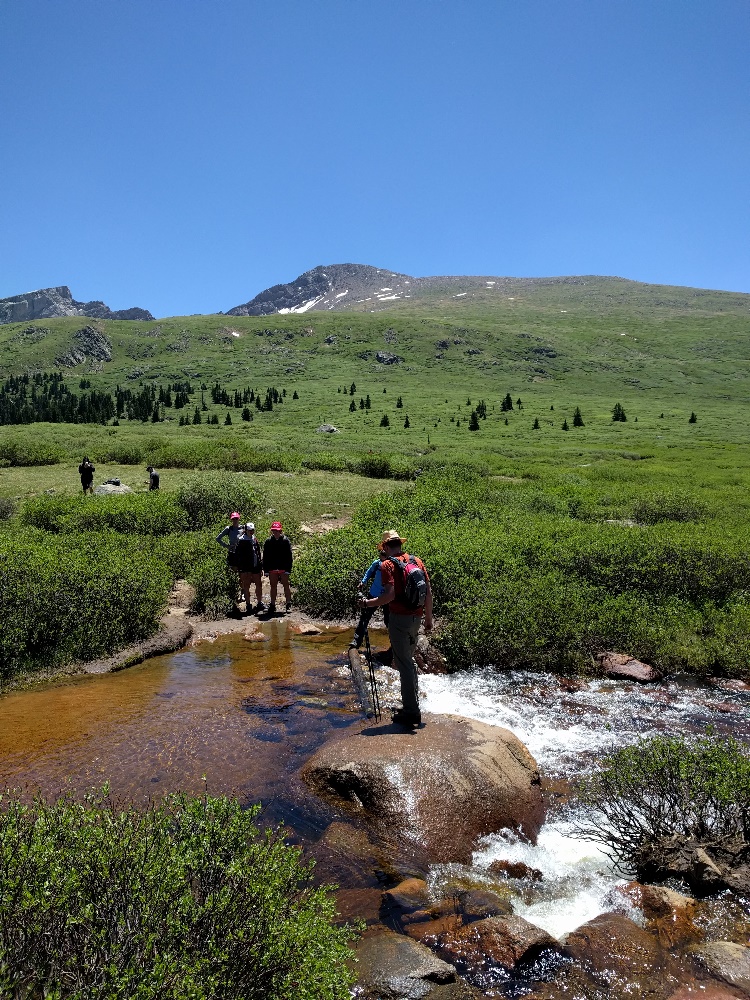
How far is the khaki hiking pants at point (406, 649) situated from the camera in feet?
30.2

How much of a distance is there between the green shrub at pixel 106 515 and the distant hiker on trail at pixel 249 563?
621cm

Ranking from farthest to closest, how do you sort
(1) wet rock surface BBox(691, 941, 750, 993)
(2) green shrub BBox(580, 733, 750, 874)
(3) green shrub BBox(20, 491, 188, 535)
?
(3) green shrub BBox(20, 491, 188, 535) < (2) green shrub BBox(580, 733, 750, 874) < (1) wet rock surface BBox(691, 941, 750, 993)

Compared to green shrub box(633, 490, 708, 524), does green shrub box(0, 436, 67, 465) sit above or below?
above

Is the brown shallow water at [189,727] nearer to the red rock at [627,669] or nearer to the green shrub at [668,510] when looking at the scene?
the red rock at [627,669]

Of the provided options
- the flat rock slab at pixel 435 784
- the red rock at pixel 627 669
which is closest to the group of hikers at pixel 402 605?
the flat rock slab at pixel 435 784

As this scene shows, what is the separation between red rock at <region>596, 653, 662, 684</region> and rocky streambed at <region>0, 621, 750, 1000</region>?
0.33 m

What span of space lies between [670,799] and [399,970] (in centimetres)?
385

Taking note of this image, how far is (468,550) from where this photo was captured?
56.5ft

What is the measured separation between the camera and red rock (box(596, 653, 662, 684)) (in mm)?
12562

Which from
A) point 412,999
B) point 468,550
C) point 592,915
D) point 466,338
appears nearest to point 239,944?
point 412,999

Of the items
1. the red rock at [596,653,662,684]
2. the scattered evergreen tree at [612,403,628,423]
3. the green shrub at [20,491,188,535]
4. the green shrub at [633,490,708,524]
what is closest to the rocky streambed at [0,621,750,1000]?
the red rock at [596,653,662,684]

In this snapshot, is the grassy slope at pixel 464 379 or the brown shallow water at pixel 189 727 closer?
the brown shallow water at pixel 189 727

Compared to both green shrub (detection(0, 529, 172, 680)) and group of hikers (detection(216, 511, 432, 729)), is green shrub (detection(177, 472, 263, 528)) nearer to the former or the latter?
green shrub (detection(0, 529, 172, 680))

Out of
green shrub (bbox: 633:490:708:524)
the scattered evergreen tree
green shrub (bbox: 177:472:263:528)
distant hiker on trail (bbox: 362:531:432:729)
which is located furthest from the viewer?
the scattered evergreen tree
